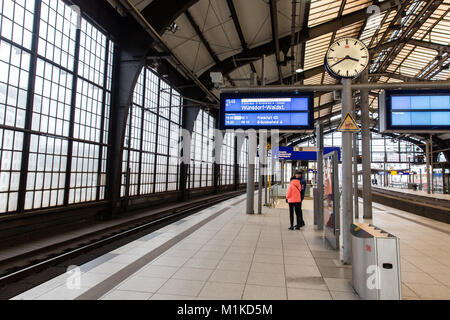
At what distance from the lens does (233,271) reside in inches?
169

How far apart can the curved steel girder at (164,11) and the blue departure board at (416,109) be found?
7836mm

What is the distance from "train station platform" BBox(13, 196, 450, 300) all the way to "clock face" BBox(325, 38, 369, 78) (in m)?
3.43

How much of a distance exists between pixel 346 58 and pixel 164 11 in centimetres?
785

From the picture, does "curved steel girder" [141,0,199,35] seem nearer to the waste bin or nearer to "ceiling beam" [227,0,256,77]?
"ceiling beam" [227,0,256,77]

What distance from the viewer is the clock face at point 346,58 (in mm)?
4840

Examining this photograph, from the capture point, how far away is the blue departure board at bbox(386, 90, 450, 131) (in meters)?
5.46

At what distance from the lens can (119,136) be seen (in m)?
11.2

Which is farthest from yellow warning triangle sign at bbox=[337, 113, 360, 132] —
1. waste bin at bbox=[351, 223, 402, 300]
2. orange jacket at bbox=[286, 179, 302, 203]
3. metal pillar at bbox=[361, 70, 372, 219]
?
metal pillar at bbox=[361, 70, 372, 219]

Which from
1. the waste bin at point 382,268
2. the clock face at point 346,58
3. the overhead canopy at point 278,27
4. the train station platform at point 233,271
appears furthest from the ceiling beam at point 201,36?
the waste bin at point 382,268

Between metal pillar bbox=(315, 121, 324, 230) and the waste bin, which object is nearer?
the waste bin

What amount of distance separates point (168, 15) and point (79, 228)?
8243 millimetres

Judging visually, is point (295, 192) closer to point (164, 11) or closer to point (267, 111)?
point (267, 111)

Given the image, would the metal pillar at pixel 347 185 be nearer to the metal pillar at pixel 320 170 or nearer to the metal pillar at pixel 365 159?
the metal pillar at pixel 320 170

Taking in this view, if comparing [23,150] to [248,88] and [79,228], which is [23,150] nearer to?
[79,228]
